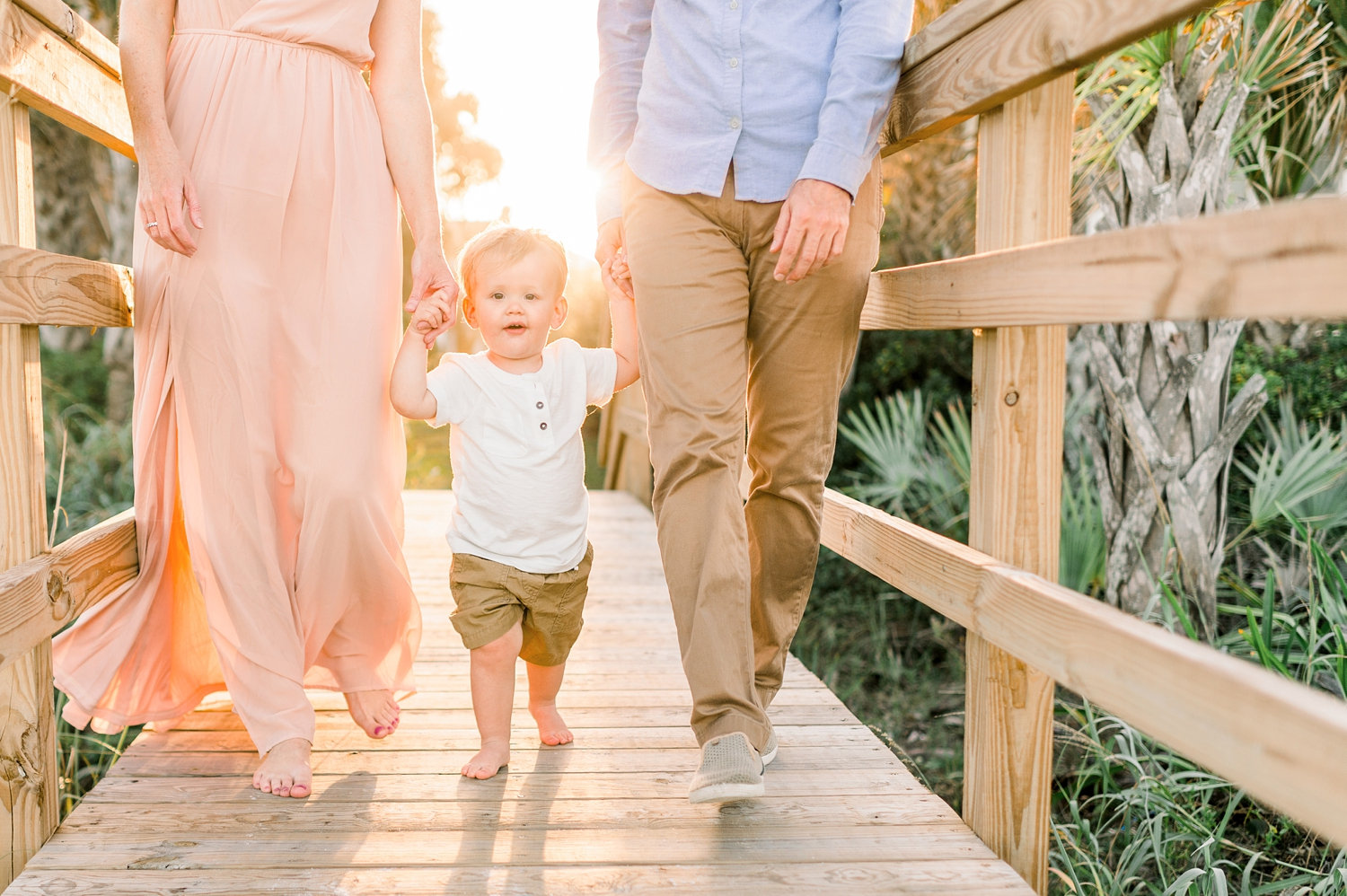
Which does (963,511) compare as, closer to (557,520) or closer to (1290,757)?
(557,520)

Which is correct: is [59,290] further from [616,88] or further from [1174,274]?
[1174,274]

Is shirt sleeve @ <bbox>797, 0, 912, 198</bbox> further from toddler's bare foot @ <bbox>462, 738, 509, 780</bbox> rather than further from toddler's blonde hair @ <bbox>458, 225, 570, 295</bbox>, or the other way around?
toddler's bare foot @ <bbox>462, 738, 509, 780</bbox>

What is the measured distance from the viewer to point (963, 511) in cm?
508

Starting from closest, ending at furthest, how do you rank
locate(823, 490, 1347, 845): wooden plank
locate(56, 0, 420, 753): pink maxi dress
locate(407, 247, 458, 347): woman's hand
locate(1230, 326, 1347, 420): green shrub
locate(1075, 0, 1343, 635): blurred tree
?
locate(823, 490, 1347, 845): wooden plank, locate(56, 0, 420, 753): pink maxi dress, locate(407, 247, 458, 347): woman's hand, locate(1075, 0, 1343, 635): blurred tree, locate(1230, 326, 1347, 420): green shrub

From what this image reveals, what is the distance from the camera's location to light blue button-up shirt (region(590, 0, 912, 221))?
188 cm

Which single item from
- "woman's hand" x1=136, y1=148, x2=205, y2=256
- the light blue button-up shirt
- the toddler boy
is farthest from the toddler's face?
"woman's hand" x1=136, y1=148, x2=205, y2=256

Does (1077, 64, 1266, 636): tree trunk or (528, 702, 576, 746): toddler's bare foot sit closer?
(528, 702, 576, 746): toddler's bare foot

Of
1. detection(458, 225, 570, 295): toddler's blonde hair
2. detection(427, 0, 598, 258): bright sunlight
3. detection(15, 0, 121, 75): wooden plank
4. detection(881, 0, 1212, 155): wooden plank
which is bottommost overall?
detection(458, 225, 570, 295): toddler's blonde hair

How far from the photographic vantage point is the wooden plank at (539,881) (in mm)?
1689

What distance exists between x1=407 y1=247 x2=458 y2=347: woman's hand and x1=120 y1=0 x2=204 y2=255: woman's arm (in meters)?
0.41

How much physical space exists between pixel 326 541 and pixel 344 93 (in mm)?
889

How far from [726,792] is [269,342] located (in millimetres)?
1196

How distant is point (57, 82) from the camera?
196 cm

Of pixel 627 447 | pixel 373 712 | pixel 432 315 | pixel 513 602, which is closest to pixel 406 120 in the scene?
pixel 432 315
